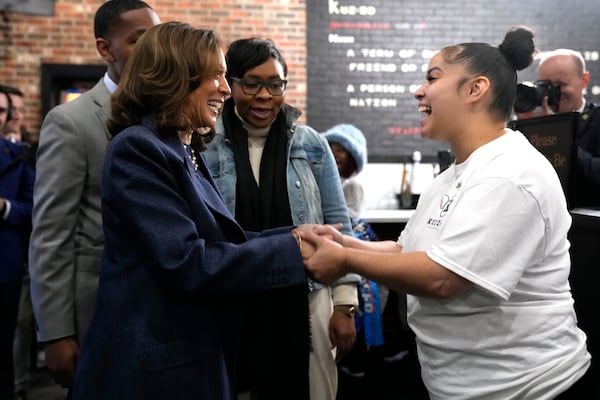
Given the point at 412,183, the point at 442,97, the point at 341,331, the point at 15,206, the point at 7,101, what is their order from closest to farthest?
the point at 442,97 < the point at 341,331 < the point at 15,206 < the point at 7,101 < the point at 412,183

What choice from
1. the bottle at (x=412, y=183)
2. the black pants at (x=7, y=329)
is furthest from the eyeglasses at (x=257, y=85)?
the bottle at (x=412, y=183)

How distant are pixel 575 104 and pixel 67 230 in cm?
295

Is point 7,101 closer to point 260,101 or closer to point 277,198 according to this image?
point 260,101

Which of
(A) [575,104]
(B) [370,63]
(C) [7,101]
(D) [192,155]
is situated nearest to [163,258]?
(D) [192,155]

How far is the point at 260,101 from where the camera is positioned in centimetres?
211

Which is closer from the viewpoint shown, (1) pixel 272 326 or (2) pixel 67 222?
(2) pixel 67 222

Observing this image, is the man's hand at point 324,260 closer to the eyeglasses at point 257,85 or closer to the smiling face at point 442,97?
the smiling face at point 442,97

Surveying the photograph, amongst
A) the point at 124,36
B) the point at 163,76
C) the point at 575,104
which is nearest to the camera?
the point at 163,76

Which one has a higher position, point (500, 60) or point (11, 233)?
point (500, 60)

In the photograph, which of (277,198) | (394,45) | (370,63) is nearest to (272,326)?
(277,198)

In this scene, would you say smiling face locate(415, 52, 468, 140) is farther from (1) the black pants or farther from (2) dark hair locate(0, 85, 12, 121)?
(2) dark hair locate(0, 85, 12, 121)

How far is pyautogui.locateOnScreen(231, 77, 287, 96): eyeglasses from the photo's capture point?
212 centimetres

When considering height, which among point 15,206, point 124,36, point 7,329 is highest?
point 124,36

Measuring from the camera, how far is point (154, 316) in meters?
1.24
